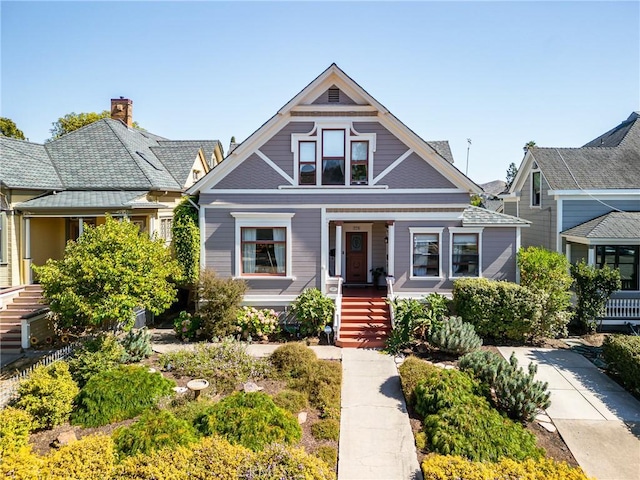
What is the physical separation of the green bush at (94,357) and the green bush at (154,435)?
2731 mm

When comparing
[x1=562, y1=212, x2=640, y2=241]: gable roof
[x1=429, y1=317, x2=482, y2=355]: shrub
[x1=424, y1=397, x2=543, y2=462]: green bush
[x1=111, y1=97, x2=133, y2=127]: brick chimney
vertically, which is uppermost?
[x1=111, y1=97, x2=133, y2=127]: brick chimney

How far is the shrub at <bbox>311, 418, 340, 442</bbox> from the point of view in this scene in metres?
7.94

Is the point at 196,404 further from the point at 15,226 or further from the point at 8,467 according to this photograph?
the point at 15,226

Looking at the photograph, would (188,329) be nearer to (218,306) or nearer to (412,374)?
(218,306)

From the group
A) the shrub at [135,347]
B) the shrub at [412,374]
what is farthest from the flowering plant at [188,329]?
the shrub at [412,374]

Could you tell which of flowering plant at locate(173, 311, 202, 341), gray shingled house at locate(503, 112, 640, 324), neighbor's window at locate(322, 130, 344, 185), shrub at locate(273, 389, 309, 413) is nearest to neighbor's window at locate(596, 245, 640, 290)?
gray shingled house at locate(503, 112, 640, 324)

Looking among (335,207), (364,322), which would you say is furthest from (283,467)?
(335,207)

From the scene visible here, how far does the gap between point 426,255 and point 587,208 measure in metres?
7.56

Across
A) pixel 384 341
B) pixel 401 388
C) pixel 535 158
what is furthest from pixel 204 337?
pixel 535 158

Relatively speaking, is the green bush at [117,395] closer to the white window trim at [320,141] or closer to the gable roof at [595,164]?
the white window trim at [320,141]

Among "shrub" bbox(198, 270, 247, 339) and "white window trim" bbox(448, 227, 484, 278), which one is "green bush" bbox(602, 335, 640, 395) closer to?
"white window trim" bbox(448, 227, 484, 278)

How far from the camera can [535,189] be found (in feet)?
64.0

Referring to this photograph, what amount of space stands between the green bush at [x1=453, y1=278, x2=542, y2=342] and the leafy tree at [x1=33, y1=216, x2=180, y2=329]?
30.6 feet

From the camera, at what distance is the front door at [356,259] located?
1736cm
